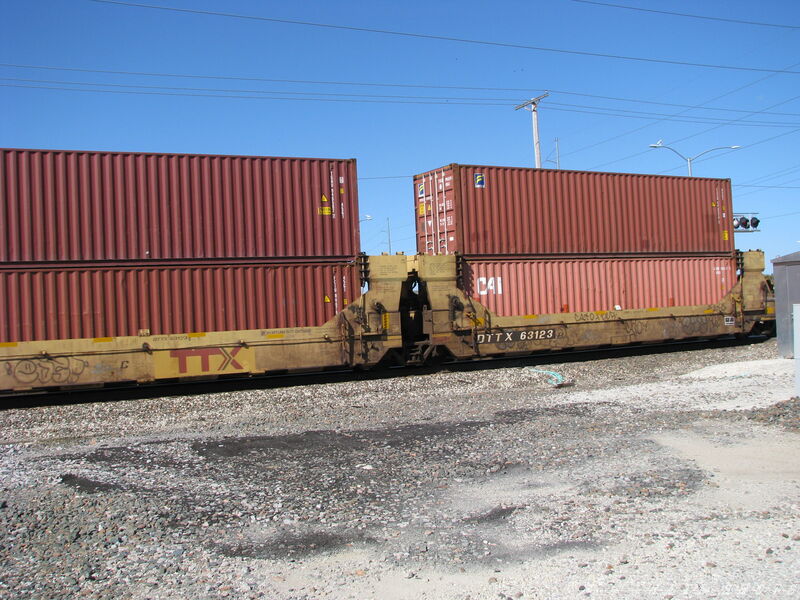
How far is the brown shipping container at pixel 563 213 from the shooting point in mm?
14539

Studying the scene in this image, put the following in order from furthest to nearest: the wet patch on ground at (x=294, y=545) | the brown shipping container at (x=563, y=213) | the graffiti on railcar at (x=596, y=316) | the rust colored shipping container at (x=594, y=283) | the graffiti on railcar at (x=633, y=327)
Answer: the graffiti on railcar at (x=633, y=327), the graffiti on railcar at (x=596, y=316), the brown shipping container at (x=563, y=213), the rust colored shipping container at (x=594, y=283), the wet patch on ground at (x=294, y=545)

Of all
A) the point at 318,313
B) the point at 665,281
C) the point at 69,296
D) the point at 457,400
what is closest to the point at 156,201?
the point at 69,296

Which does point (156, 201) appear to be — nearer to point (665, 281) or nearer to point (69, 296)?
point (69, 296)

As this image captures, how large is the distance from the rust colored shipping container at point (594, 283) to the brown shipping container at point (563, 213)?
31cm

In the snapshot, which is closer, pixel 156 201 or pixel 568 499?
pixel 568 499

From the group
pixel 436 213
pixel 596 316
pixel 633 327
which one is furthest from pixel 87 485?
pixel 633 327

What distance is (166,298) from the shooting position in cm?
1195

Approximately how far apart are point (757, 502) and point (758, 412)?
360 centimetres

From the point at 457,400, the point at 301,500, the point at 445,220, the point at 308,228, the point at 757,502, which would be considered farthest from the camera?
the point at 445,220

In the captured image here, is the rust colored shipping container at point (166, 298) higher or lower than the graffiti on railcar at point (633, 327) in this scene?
higher

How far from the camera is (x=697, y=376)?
38.1 feet

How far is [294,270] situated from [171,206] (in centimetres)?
262

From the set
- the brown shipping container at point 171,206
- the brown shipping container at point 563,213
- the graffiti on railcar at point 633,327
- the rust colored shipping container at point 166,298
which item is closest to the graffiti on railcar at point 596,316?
the graffiti on railcar at point 633,327

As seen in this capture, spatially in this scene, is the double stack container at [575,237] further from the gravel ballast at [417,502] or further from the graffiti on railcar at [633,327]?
the gravel ballast at [417,502]
